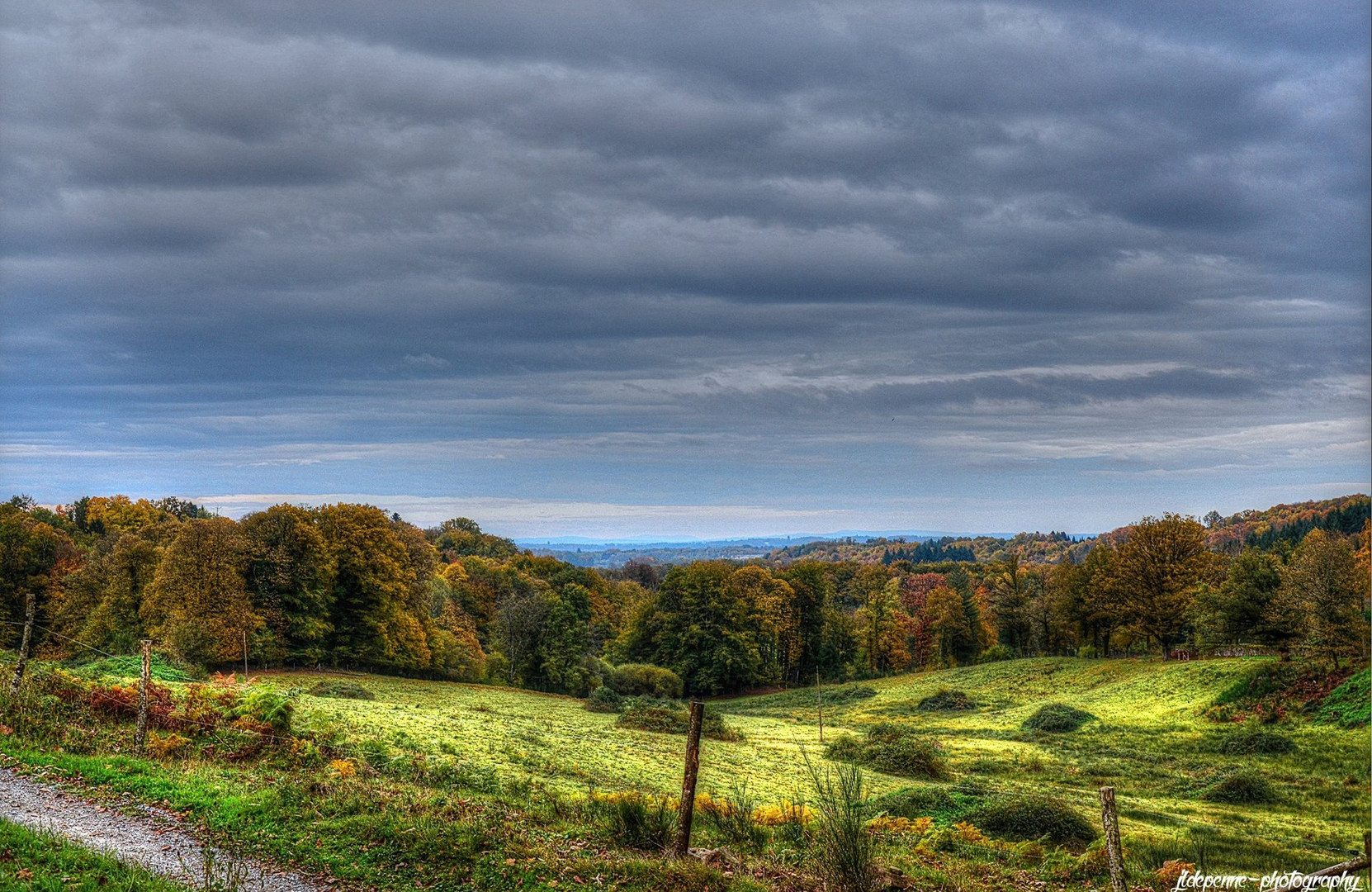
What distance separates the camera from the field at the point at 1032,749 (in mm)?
21547

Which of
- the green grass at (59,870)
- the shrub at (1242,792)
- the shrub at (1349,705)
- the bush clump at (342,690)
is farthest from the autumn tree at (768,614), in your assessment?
the green grass at (59,870)

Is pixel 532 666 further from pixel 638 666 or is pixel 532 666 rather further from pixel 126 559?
pixel 126 559

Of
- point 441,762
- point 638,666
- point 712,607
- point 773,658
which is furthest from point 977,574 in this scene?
point 441,762

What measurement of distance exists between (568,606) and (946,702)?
99.1 feet

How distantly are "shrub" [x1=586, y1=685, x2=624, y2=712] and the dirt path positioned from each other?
37517 millimetres

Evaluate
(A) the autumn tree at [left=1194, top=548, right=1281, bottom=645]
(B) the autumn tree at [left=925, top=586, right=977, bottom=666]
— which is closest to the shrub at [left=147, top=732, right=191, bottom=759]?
(A) the autumn tree at [left=1194, top=548, right=1281, bottom=645]

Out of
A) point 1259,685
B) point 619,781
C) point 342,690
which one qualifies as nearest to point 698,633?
point 342,690

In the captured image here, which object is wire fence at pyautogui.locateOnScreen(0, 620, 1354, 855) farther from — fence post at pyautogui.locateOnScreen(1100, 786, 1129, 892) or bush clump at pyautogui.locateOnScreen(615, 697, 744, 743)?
bush clump at pyautogui.locateOnScreen(615, 697, 744, 743)

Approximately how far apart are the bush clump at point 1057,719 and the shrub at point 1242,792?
1851 centimetres

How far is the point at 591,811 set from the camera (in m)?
13.7

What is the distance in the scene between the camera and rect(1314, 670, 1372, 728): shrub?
124 ft

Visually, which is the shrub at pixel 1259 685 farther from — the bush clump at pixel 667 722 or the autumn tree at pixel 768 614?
the autumn tree at pixel 768 614

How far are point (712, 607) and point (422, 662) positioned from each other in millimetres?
24922

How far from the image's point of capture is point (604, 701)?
49719 mm
